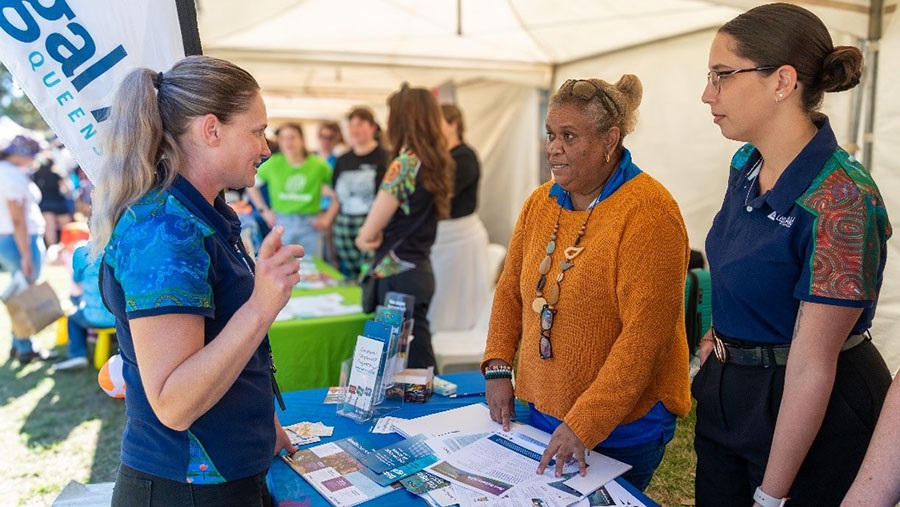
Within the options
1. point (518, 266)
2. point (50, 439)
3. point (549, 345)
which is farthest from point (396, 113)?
point (50, 439)

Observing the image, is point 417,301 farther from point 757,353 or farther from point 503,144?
point 503,144

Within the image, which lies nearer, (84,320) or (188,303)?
(188,303)

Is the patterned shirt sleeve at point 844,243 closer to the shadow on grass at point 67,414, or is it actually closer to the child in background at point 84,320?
the shadow on grass at point 67,414

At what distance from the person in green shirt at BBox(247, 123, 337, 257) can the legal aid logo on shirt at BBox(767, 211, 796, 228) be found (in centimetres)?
417

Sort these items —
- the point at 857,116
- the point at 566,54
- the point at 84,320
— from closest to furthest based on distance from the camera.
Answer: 1. the point at 857,116
2. the point at 84,320
3. the point at 566,54

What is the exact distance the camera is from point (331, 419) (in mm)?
1740

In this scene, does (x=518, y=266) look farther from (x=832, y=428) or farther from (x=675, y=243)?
(x=832, y=428)

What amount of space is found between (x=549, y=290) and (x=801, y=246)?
53 cm

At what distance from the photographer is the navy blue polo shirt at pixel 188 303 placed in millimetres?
975

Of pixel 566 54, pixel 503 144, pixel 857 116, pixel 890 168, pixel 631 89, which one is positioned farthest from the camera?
pixel 503 144

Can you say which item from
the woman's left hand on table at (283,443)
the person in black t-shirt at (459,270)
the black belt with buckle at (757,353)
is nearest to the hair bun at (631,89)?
the black belt with buckle at (757,353)

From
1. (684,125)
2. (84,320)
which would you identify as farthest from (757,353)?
(84,320)

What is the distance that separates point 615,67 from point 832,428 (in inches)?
131

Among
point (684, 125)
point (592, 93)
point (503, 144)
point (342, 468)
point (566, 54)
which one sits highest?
point (566, 54)
